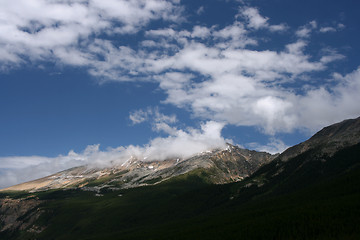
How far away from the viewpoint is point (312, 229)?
150 m

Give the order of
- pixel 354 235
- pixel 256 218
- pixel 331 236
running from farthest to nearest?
pixel 256 218 → pixel 331 236 → pixel 354 235

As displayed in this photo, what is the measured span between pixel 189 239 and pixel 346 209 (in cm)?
9380

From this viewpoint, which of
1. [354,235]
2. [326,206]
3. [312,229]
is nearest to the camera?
[354,235]

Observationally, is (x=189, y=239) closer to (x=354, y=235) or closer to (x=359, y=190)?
(x=354, y=235)

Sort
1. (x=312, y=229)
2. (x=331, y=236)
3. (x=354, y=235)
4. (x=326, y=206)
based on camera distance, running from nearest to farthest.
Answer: (x=354, y=235) < (x=331, y=236) < (x=312, y=229) < (x=326, y=206)

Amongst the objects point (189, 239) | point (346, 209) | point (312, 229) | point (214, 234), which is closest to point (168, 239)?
point (189, 239)

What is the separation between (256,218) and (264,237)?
37582 mm

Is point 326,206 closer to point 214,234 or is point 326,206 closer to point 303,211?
point 303,211

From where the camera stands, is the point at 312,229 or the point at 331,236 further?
the point at 312,229

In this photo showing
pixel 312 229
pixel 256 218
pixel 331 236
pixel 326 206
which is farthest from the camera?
pixel 256 218

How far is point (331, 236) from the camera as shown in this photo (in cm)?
13388

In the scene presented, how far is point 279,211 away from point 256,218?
16820 mm

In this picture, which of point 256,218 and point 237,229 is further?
point 256,218

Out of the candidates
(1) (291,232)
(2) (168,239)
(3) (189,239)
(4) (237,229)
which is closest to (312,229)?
(1) (291,232)
